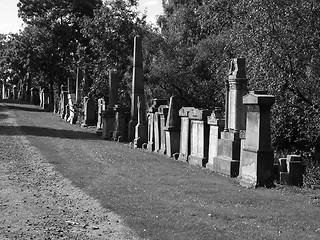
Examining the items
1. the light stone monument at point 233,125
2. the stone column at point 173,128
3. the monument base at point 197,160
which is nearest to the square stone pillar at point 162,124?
the stone column at point 173,128

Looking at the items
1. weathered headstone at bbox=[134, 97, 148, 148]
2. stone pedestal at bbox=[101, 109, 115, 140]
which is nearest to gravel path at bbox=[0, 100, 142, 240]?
weathered headstone at bbox=[134, 97, 148, 148]

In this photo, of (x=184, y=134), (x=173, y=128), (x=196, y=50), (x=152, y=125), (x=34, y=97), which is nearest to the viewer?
(x=184, y=134)

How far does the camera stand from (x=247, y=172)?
11.9 meters

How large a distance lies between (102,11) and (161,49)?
6.65 m

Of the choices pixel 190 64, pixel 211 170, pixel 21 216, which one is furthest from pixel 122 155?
pixel 190 64

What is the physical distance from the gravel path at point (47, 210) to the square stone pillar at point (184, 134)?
167 inches

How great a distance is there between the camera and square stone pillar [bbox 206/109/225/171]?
47.0 feet

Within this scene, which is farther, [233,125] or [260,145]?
[233,125]

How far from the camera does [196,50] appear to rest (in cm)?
3025

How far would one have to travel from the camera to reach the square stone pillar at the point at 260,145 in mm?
11508

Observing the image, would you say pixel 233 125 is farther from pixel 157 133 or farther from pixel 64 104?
pixel 64 104

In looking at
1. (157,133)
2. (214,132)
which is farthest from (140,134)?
(214,132)

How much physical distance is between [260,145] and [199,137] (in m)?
4.03

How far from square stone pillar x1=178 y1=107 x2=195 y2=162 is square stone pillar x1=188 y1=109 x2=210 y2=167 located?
0.20 metres
